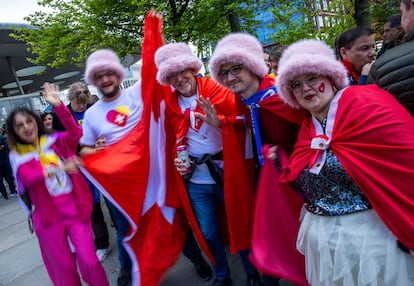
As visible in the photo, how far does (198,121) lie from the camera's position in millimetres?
2307

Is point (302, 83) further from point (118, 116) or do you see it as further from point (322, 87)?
point (118, 116)

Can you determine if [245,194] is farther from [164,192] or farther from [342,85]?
[342,85]

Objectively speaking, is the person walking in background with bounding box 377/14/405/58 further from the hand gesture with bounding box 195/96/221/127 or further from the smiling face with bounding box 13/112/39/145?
the smiling face with bounding box 13/112/39/145

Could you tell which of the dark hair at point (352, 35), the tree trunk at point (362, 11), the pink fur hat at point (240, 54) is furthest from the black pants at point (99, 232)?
the tree trunk at point (362, 11)

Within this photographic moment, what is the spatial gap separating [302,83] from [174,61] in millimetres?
1049

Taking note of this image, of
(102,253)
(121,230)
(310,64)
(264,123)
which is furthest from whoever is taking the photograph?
(102,253)

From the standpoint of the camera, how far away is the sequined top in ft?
4.70

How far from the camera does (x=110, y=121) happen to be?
2.59 metres

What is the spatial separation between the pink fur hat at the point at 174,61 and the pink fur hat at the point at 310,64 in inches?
34.0

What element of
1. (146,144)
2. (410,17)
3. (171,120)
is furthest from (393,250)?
(146,144)

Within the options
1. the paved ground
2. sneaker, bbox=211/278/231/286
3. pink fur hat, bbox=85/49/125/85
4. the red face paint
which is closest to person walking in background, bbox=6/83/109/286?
pink fur hat, bbox=85/49/125/85

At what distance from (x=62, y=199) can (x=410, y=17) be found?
8.58ft

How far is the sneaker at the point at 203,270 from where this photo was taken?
2822mm

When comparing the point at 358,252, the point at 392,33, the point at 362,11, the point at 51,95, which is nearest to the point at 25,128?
the point at 51,95
